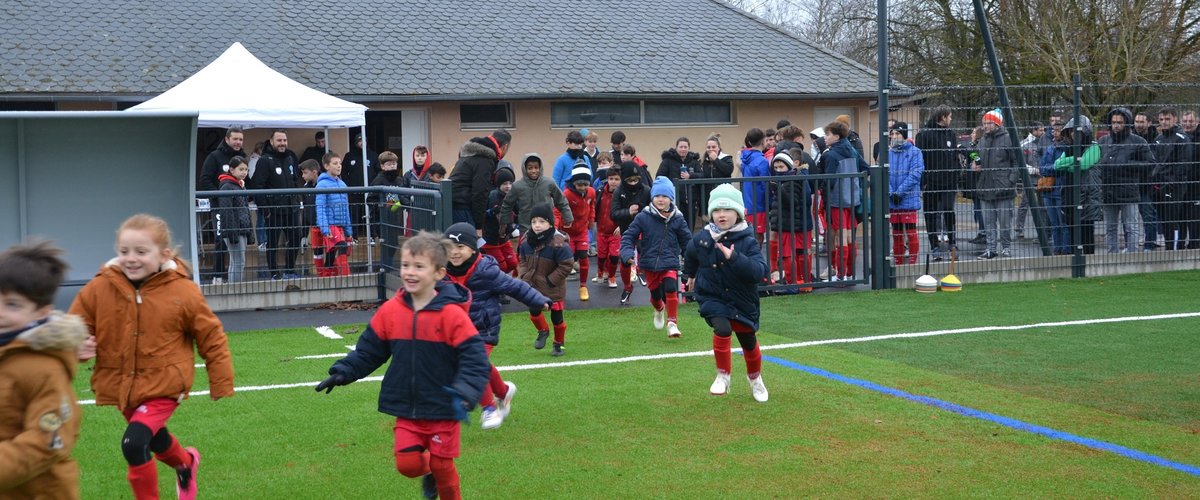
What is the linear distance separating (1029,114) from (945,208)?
1.75 meters

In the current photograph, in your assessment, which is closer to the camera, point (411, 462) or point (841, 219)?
point (411, 462)

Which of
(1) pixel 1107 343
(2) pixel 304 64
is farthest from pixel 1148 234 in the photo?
(2) pixel 304 64

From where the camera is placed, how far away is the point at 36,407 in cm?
383

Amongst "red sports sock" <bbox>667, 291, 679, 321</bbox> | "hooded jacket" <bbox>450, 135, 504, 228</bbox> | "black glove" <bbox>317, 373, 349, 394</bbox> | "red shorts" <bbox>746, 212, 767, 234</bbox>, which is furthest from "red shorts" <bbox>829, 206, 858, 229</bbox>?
"black glove" <bbox>317, 373, 349, 394</bbox>

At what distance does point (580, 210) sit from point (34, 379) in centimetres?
1066

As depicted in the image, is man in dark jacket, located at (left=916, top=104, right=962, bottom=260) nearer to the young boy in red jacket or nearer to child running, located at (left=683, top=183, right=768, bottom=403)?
the young boy in red jacket

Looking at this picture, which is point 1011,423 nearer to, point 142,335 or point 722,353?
point 722,353

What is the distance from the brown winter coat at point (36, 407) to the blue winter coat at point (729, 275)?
4.85 metres

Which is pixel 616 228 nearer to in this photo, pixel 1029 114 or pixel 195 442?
pixel 1029 114

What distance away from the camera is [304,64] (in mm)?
21141

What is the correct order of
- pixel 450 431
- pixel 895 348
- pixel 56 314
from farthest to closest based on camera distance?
pixel 895 348, pixel 450 431, pixel 56 314

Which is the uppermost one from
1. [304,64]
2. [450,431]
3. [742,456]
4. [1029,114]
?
[304,64]

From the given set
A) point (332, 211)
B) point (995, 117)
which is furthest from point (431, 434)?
point (995, 117)

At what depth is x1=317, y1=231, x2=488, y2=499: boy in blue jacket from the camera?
5.38 meters
